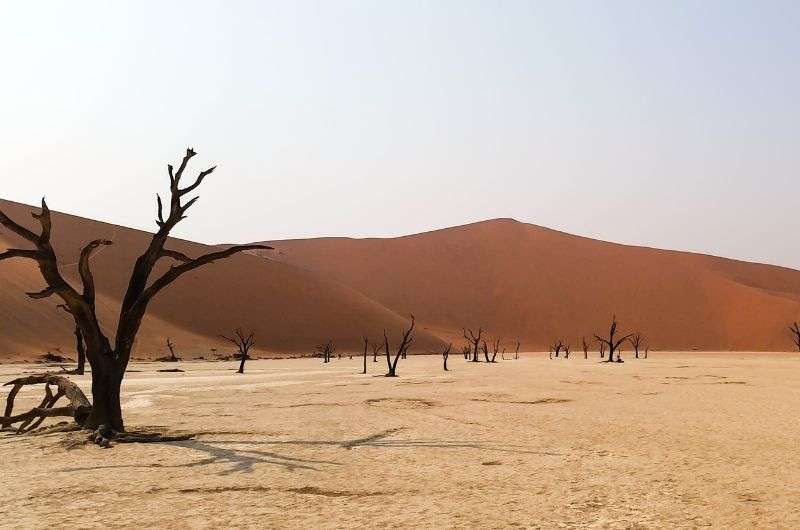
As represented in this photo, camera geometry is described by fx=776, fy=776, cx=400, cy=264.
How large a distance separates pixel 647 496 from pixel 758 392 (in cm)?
1353

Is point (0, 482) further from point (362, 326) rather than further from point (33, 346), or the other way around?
point (362, 326)

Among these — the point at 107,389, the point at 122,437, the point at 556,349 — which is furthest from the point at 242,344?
the point at 122,437

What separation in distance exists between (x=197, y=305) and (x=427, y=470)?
62.6 metres

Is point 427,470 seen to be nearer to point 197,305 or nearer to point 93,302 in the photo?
point 93,302

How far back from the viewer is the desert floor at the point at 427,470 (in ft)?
18.5

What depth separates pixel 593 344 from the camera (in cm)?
8112

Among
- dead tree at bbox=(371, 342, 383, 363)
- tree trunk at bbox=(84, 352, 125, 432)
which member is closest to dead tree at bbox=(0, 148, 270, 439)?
tree trunk at bbox=(84, 352, 125, 432)

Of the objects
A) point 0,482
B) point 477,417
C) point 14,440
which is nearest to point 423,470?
point 0,482

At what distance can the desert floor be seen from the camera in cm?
565

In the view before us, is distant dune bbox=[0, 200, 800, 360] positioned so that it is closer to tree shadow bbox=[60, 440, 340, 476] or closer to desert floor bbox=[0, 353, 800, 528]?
desert floor bbox=[0, 353, 800, 528]

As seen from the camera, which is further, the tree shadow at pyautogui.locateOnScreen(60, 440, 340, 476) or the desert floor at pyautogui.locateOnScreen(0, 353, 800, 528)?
the tree shadow at pyautogui.locateOnScreen(60, 440, 340, 476)

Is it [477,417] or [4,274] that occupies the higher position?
[4,274]

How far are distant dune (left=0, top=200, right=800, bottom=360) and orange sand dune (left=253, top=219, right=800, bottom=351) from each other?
0.25 metres

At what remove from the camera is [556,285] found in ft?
330
